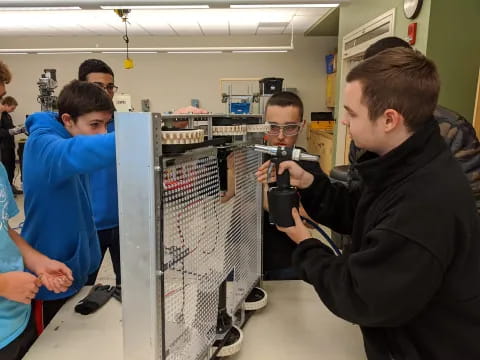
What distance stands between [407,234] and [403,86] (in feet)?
0.85

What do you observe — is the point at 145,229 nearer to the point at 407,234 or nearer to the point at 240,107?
the point at 407,234

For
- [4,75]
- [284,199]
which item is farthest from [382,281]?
[4,75]

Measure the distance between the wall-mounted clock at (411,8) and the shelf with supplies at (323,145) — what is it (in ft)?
7.30

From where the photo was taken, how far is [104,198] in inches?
63.1

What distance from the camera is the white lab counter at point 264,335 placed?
970mm

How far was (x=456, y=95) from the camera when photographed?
2.34m

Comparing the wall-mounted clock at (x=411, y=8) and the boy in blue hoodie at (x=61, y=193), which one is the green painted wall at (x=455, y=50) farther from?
the boy in blue hoodie at (x=61, y=193)

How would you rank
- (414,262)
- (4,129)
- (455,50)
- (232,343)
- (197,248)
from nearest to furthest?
1. (414,262)
2. (197,248)
3. (232,343)
4. (455,50)
5. (4,129)

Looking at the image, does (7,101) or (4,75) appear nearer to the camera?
(4,75)

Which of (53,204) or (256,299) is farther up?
(53,204)

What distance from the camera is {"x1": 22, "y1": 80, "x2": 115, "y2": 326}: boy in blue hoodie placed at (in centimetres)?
108

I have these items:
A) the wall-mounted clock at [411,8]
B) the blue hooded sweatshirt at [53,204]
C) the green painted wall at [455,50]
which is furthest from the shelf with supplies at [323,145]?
the blue hooded sweatshirt at [53,204]

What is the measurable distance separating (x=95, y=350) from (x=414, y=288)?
79cm

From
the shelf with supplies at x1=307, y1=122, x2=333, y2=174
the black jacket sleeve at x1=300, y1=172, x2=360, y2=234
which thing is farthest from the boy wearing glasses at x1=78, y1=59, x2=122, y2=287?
the shelf with supplies at x1=307, y1=122, x2=333, y2=174
